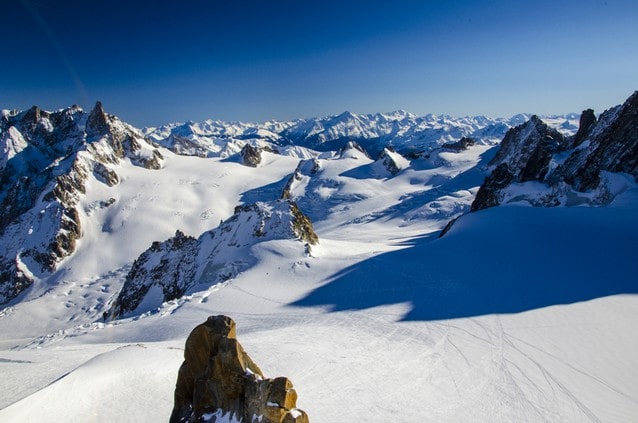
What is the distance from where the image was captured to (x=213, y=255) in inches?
1401

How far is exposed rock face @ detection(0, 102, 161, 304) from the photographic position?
228 ft

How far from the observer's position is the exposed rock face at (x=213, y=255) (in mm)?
33906

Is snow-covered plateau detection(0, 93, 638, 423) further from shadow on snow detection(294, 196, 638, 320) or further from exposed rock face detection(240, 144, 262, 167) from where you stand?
exposed rock face detection(240, 144, 262, 167)

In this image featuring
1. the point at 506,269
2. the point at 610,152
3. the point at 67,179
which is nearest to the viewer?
the point at 506,269

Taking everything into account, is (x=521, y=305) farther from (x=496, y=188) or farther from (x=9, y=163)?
(x=9, y=163)

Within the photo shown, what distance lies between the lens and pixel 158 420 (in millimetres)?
10695

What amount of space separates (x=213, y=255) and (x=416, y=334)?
923 inches

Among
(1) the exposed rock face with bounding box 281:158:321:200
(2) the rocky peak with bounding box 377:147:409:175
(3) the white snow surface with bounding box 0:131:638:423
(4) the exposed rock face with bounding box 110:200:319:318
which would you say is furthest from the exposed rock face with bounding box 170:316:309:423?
(2) the rocky peak with bounding box 377:147:409:175

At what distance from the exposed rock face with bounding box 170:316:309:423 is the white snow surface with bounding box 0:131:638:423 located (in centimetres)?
243

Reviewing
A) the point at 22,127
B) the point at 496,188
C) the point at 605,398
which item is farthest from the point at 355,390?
the point at 22,127

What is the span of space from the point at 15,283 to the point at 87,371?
7196 centimetres

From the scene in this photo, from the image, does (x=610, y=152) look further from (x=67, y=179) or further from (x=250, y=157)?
(x=250, y=157)

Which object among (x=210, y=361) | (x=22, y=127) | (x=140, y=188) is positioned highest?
(x=22, y=127)

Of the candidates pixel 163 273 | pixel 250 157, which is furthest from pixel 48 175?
pixel 163 273
